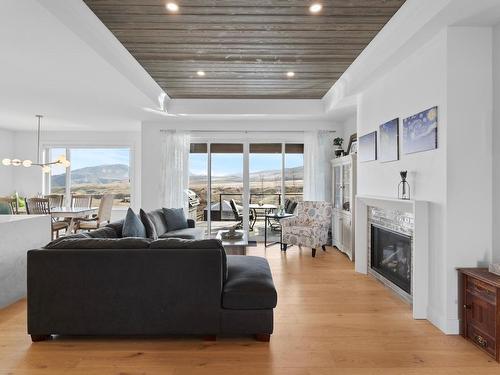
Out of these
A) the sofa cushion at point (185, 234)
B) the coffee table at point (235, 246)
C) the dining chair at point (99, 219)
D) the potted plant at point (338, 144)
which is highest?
the potted plant at point (338, 144)

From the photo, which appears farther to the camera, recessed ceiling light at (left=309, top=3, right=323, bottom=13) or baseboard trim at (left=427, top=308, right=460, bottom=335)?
recessed ceiling light at (left=309, top=3, right=323, bottom=13)

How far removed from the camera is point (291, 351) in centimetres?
246

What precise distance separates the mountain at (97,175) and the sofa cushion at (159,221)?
303cm

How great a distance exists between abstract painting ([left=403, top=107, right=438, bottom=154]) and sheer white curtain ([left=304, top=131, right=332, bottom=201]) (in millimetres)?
3183

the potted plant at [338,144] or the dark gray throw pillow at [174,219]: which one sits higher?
the potted plant at [338,144]

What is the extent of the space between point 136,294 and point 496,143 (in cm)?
315

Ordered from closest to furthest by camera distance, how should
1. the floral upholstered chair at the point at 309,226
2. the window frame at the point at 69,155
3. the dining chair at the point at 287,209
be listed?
the floral upholstered chair at the point at 309,226 < the dining chair at the point at 287,209 < the window frame at the point at 69,155

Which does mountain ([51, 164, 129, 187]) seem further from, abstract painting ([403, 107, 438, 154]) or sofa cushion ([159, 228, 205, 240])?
abstract painting ([403, 107, 438, 154])

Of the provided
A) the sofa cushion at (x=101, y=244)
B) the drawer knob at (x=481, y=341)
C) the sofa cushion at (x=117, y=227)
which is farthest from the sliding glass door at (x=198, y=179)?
the drawer knob at (x=481, y=341)

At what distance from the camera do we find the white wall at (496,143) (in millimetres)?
2674

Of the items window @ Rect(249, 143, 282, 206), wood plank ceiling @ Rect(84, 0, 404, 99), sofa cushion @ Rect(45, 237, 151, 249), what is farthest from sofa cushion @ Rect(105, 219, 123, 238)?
window @ Rect(249, 143, 282, 206)

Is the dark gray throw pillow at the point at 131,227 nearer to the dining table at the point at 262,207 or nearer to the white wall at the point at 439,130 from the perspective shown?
the white wall at the point at 439,130

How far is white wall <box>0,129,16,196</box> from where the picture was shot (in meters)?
7.65

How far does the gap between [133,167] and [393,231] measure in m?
6.16
